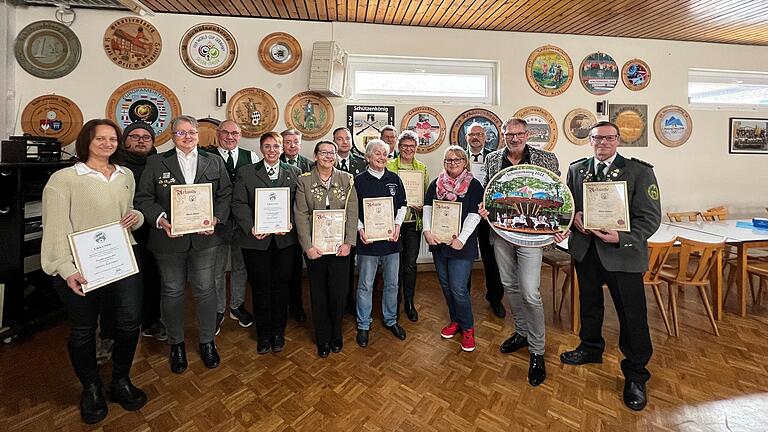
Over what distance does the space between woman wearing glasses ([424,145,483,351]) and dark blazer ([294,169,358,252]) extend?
1.78 feet

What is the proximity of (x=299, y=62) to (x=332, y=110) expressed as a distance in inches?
26.2

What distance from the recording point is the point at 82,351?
1.86 metres

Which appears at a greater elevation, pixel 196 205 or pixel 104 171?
pixel 104 171

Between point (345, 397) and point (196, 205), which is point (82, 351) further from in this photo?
point (345, 397)

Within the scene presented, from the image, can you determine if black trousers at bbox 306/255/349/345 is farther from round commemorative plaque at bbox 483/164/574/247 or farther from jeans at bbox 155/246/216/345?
round commemorative plaque at bbox 483/164/574/247

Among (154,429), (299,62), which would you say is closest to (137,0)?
(299,62)

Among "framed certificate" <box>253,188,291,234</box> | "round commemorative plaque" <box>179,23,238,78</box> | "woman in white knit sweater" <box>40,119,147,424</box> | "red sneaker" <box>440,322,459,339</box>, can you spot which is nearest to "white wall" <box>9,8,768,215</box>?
"round commemorative plaque" <box>179,23,238,78</box>

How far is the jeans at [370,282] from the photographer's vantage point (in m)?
2.62

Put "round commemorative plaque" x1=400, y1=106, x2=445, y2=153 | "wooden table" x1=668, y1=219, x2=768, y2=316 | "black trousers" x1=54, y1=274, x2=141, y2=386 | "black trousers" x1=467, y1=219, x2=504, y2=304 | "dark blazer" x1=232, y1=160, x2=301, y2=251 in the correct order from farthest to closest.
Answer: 1. "round commemorative plaque" x1=400, y1=106, x2=445, y2=153
2. "black trousers" x1=467, y1=219, x2=504, y2=304
3. "wooden table" x1=668, y1=219, x2=768, y2=316
4. "dark blazer" x1=232, y1=160, x2=301, y2=251
5. "black trousers" x1=54, y1=274, x2=141, y2=386

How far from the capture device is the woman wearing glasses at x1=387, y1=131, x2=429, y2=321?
3018 millimetres

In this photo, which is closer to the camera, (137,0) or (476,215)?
(476,215)

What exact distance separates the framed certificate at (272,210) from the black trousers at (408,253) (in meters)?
1.02

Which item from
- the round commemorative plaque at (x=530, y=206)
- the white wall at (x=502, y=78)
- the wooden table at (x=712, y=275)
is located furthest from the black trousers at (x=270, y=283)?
the white wall at (x=502, y=78)

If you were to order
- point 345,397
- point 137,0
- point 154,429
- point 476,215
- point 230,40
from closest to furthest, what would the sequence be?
point 154,429 → point 345,397 → point 476,215 → point 137,0 → point 230,40
